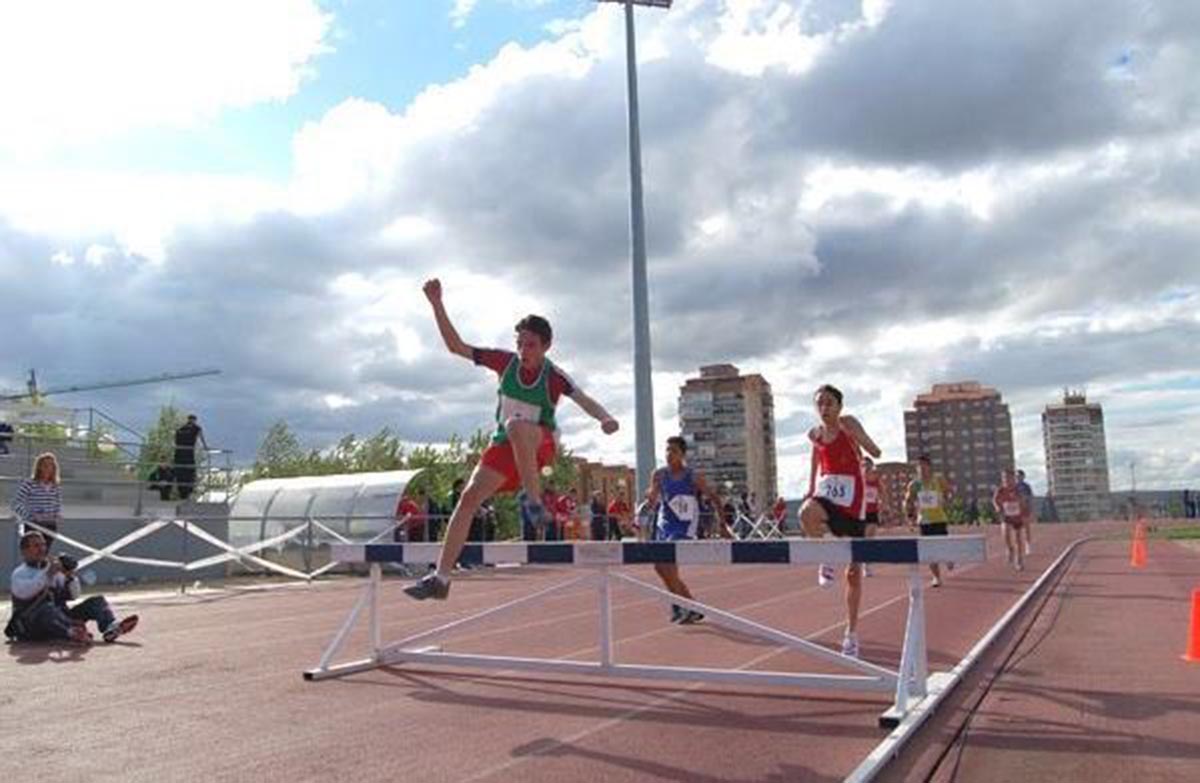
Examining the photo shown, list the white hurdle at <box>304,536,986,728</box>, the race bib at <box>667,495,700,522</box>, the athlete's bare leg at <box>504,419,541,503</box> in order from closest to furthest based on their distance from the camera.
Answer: the white hurdle at <box>304,536,986,728</box>, the athlete's bare leg at <box>504,419,541,503</box>, the race bib at <box>667,495,700,522</box>

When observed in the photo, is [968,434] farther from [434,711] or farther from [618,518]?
[434,711]

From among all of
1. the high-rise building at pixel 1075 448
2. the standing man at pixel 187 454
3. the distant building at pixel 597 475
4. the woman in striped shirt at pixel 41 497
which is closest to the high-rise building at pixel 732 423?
the distant building at pixel 597 475

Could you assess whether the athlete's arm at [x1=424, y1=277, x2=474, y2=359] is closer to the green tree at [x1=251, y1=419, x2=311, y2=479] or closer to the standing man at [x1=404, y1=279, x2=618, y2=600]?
the standing man at [x1=404, y1=279, x2=618, y2=600]

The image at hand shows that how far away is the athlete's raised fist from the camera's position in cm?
767

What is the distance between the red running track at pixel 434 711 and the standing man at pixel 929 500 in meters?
4.11

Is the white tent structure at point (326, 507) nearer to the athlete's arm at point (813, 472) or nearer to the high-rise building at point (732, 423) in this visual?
the athlete's arm at point (813, 472)

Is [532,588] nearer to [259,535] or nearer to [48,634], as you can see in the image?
[48,634]

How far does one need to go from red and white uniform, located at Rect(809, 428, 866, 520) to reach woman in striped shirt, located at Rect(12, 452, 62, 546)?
34.2ft

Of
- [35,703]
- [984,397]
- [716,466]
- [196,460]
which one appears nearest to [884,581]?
[35,703]

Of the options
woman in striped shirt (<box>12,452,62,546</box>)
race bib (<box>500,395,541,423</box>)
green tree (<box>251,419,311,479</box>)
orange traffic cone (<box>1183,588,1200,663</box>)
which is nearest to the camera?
race bib (<box>500,395,541,423</box>)

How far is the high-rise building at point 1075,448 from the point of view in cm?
14325

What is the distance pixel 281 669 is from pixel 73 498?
2013 cm

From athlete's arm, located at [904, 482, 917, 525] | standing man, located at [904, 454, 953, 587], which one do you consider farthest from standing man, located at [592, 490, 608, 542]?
standing man, located at [904, 454, 953, 587]

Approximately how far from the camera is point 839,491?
9219 millimetres
